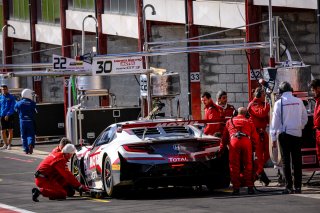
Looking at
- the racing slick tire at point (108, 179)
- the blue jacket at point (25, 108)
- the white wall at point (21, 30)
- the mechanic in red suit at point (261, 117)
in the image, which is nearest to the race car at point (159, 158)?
the racing slick tire at point (108, 179)

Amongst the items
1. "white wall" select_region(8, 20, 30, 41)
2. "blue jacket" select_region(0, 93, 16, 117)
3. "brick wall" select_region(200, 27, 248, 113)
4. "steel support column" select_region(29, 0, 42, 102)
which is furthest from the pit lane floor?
"white wall" select_region(8, 20, 30, 41)

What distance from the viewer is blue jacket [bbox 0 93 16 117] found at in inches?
1337

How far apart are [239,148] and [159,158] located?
1318 mm

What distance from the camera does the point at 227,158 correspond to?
1878 centimetres

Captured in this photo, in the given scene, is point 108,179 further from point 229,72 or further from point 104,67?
point 229,72

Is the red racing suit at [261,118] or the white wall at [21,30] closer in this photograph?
the red racing suit at [261,118]

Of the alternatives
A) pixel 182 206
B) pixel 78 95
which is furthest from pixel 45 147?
pixel 182 206

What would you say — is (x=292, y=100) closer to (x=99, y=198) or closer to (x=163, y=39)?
(x=99, y=198)

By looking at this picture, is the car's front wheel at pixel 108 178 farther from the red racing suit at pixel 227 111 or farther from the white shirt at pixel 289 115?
the red racing suit at pixel 227 111

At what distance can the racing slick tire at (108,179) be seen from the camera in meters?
18.6

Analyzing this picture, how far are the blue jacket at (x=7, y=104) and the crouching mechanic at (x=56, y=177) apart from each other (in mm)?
14725

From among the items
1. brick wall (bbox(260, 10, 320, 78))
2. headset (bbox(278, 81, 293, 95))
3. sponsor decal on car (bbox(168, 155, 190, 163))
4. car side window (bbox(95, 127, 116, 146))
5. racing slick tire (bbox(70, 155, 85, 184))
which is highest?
A: brick wall (bbox(260, 10, 320, 78))

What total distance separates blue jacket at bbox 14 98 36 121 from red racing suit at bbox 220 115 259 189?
45.9 ft

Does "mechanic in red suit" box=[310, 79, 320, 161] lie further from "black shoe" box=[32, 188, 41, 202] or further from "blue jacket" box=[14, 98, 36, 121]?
"blue jacket" box=[14, 98, 36, 121]
